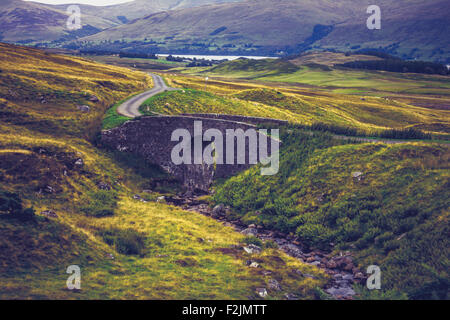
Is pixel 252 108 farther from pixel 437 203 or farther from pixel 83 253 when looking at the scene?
pixel 83 253

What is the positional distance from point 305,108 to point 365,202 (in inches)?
2224

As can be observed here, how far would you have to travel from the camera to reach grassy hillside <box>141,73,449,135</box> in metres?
68.7

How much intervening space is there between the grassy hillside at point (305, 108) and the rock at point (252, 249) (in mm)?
26333

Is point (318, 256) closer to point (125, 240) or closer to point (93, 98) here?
point (125, 240)

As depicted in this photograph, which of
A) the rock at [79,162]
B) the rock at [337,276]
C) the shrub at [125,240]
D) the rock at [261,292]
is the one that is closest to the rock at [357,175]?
the rock at [337,276]

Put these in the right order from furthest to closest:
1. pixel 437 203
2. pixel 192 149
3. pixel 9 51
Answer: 1. pixel 9 51
2. pixel 192 149
3. pixel 437 203

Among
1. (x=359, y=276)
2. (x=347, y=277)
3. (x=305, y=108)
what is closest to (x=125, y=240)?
(x=347, y=277)

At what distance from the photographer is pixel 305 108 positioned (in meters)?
85.9

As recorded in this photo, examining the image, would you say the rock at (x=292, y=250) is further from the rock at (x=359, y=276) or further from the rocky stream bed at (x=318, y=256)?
the rock at (x=359, y=276)

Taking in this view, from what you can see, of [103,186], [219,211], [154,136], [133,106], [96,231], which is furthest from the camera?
[133,106]

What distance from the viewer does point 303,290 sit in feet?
78.3

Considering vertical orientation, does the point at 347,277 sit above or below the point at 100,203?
below

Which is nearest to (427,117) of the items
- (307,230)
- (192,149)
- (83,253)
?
(192,149)
